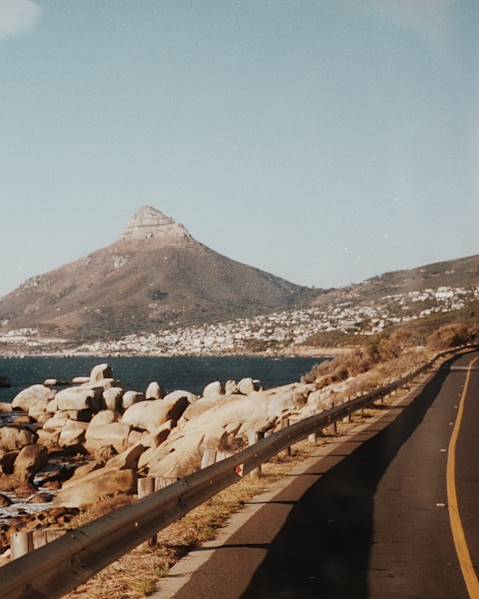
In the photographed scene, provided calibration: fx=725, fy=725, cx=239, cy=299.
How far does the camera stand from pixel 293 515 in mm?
9359

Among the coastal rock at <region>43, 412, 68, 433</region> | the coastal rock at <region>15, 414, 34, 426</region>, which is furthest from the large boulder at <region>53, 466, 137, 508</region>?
the coastal rock at <region>15, 414, 34, 426</region>

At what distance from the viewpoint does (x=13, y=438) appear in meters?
32.4

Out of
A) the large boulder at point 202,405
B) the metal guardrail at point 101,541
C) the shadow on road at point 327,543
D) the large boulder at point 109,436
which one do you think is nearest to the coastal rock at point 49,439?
the large boulder at point 109,436

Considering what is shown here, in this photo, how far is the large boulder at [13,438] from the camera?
31875 millimetres

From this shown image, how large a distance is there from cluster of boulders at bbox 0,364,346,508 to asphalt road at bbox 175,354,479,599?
251 inches

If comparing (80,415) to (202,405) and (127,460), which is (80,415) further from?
(127,460)

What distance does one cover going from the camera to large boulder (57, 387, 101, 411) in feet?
147

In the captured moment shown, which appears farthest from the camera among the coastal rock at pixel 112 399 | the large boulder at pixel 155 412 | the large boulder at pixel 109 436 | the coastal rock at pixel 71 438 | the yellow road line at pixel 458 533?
the coastal rock at pixel 112 399

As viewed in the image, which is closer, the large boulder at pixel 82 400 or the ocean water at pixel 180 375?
the large boulder at pixel 82 400

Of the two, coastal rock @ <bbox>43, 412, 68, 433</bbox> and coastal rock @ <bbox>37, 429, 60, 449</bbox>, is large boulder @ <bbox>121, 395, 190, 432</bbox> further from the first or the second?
coastal rock @ <bbox>43, 412, 68, 433</bbox>

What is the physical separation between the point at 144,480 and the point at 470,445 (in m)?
9.76

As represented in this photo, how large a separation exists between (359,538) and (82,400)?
38371mm

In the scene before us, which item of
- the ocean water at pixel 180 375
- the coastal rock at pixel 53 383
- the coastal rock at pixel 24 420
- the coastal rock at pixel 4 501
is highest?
the coastal rock at pixel 4 501

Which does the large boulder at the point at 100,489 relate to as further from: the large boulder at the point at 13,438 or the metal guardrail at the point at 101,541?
the large boulder at the point at 13,438
